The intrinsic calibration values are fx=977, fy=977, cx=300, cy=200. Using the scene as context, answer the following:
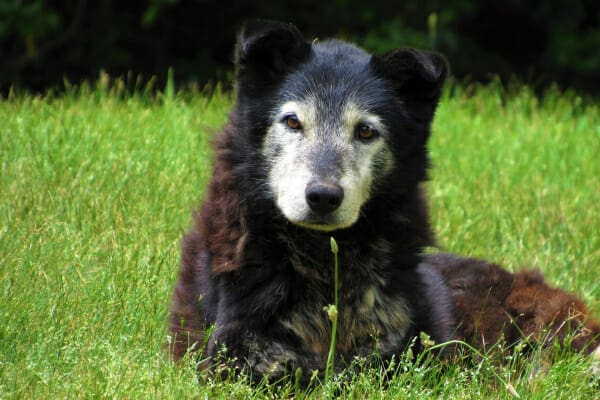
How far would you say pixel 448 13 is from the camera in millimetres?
12148

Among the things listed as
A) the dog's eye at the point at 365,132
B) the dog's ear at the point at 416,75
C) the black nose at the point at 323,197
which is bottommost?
the black nose at the point at 323,197

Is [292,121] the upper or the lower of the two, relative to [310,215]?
upper

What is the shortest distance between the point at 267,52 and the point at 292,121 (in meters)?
0.35

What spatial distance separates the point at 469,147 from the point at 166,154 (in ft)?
8.98

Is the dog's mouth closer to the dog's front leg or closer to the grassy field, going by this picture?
the dog's front leg

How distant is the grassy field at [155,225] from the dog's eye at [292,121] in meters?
0.60

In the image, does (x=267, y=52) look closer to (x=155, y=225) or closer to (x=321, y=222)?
(x=321, y=222)

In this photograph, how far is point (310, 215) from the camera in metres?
3.99

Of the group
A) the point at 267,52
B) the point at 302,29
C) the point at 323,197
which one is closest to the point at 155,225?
the point at 267,52

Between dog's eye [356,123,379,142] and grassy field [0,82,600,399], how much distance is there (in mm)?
813

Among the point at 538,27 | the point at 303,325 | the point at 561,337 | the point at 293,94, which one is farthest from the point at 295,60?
the point at 538,27

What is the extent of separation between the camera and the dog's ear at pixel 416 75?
4.28 m

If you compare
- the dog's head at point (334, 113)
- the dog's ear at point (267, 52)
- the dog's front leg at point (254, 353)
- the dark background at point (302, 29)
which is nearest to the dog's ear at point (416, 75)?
the dog's head at point (334, 113)

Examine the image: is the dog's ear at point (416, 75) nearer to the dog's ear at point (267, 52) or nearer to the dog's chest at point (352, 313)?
the dog's ear at point (267, 52)
